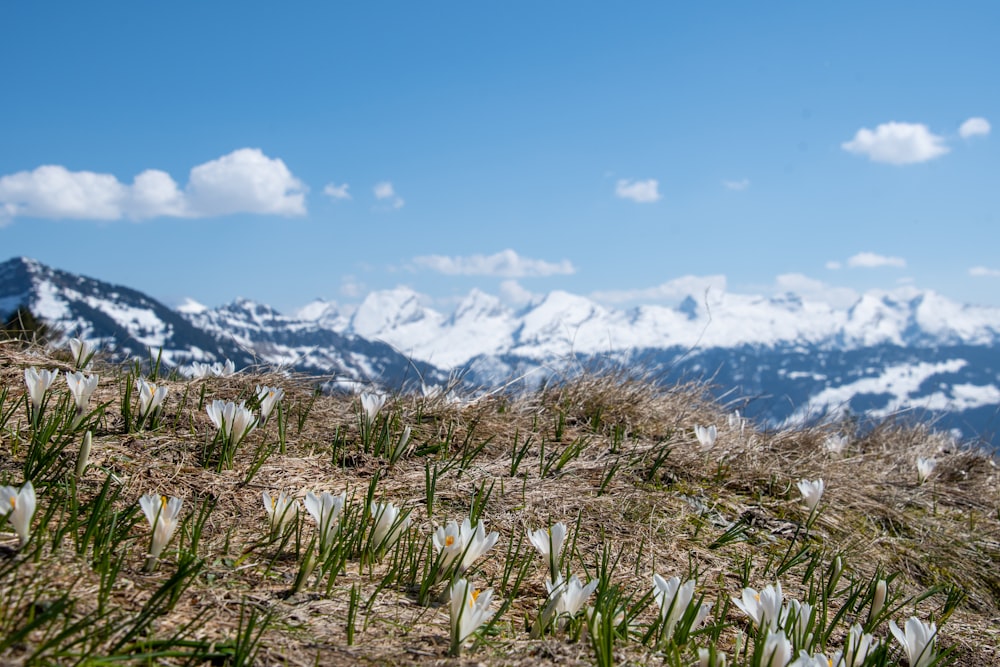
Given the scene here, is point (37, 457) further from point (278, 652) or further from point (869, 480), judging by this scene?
point (869, 480)

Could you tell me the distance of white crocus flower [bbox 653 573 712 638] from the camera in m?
2.48

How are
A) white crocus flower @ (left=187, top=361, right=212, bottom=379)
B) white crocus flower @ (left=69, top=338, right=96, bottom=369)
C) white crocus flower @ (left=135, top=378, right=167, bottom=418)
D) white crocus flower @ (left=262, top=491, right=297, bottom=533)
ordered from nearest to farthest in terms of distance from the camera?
white crocus flower @ (left=262, top=491, right=297, bottom=533) → white crocus flower @ (left=135, top=378, right=167, bottom=418) → white crocus flower @ (left=69, top=338, right=96, bottom=369) → white crocus flower @ (left=187, top=361, right=212, bottom=379)

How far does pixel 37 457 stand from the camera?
3109 millimetres

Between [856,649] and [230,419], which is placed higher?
[230,419]

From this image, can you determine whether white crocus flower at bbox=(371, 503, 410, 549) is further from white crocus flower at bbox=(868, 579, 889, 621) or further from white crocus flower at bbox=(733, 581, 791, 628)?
white crocus flower at bbox=(868, 579, 889, 621)

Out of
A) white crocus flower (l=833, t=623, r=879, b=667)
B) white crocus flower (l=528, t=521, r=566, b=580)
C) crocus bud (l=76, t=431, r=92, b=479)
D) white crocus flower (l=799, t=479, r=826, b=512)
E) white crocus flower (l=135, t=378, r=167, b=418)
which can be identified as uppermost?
white crocus flower (l=135, t=378, r=167, b=418)

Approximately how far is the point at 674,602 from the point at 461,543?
0.83 meters

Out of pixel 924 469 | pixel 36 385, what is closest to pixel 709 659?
pixel 36 385

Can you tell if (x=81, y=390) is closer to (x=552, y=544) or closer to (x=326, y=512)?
(x=326, y=512)

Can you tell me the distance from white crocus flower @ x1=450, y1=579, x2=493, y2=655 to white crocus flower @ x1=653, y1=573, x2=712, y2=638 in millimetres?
649

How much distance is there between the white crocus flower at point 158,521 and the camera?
2475 mm

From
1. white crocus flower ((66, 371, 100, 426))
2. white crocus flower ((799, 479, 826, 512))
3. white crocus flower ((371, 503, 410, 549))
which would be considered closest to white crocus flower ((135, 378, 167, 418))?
white crocus flower ((66, 371, 100, 426))

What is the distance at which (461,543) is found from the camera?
8.99 ft

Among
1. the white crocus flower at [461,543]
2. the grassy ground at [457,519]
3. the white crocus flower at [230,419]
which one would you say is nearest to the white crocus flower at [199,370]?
the grassy ground at [457,519]
